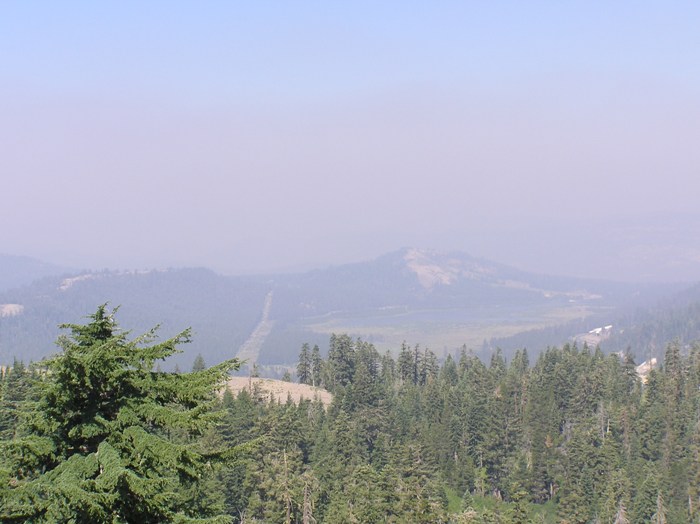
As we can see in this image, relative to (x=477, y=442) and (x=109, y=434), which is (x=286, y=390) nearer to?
(x=477, y=442)

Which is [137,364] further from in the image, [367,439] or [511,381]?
[511,381]

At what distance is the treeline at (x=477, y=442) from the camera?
6806 cm

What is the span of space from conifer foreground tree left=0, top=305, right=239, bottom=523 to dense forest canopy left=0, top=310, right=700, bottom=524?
2164cm

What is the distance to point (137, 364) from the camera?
15.8 metres

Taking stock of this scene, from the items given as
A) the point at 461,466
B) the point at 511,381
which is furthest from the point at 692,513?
the point at 511,381

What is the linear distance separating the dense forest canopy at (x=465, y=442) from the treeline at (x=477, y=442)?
253 millimetres

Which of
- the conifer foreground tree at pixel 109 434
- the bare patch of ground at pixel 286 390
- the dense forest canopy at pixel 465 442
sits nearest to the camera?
the conifer foreground tree at pixel 109 434

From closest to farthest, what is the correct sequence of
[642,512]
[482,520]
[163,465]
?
[163,465] < [482,520] < [642,512]

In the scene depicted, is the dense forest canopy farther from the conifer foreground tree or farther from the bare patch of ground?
the conifer foreground tree

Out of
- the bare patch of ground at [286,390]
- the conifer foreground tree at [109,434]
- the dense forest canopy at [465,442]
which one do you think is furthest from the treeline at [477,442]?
the conifer foreground tree at [109,434]

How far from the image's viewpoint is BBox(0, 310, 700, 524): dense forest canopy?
63.1m

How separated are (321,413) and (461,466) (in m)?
23.4

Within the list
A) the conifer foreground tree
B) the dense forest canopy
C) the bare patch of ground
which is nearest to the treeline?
the dense forest canopy

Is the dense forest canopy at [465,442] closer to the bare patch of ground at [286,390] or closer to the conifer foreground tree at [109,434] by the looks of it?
the bare patch of ground at [286,390]
